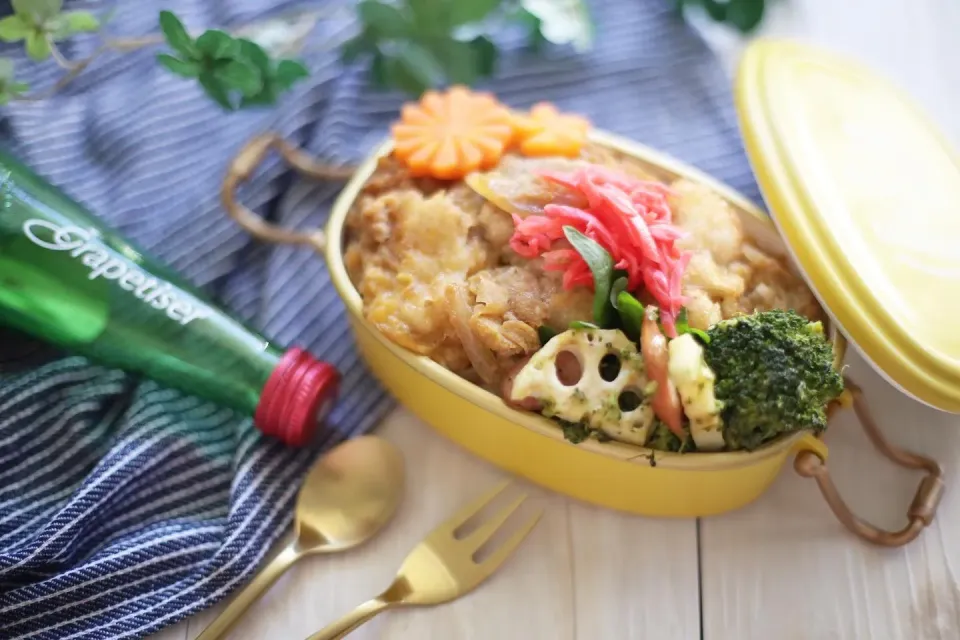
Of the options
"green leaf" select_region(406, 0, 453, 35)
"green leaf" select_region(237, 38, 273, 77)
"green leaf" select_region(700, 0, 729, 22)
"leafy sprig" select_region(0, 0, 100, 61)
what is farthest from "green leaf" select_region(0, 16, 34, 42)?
"green leaf" select_region(700, 0, 729, 22)

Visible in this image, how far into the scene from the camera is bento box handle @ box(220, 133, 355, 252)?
1.21 m

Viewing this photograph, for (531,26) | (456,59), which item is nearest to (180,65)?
(456,59)

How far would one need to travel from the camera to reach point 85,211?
1128 millimetres

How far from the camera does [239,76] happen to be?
1.13 m

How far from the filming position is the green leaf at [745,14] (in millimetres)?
1422

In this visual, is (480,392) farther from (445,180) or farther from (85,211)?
(85,211)

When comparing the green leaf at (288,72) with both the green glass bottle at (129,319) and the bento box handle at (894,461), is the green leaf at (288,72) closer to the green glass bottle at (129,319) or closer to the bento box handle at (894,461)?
the green glass bottle at (129,319)

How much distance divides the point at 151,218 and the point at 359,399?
1.37 ft

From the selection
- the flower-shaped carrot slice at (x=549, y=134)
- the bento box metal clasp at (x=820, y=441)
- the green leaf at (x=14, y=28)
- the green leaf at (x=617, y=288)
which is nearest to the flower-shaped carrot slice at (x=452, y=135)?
the flower-shaped carrot slice at (x=549, y=134)

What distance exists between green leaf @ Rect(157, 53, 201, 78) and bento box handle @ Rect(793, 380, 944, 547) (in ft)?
2.83

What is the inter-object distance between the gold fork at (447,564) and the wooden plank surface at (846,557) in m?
0.24

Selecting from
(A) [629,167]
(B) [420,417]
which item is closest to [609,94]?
(A) [629,167]

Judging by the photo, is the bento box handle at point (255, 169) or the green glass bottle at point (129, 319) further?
the bento box handle at point (255, 169)

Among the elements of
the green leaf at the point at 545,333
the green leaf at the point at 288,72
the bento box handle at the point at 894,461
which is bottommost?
the bento box handle at the point at 894,461
